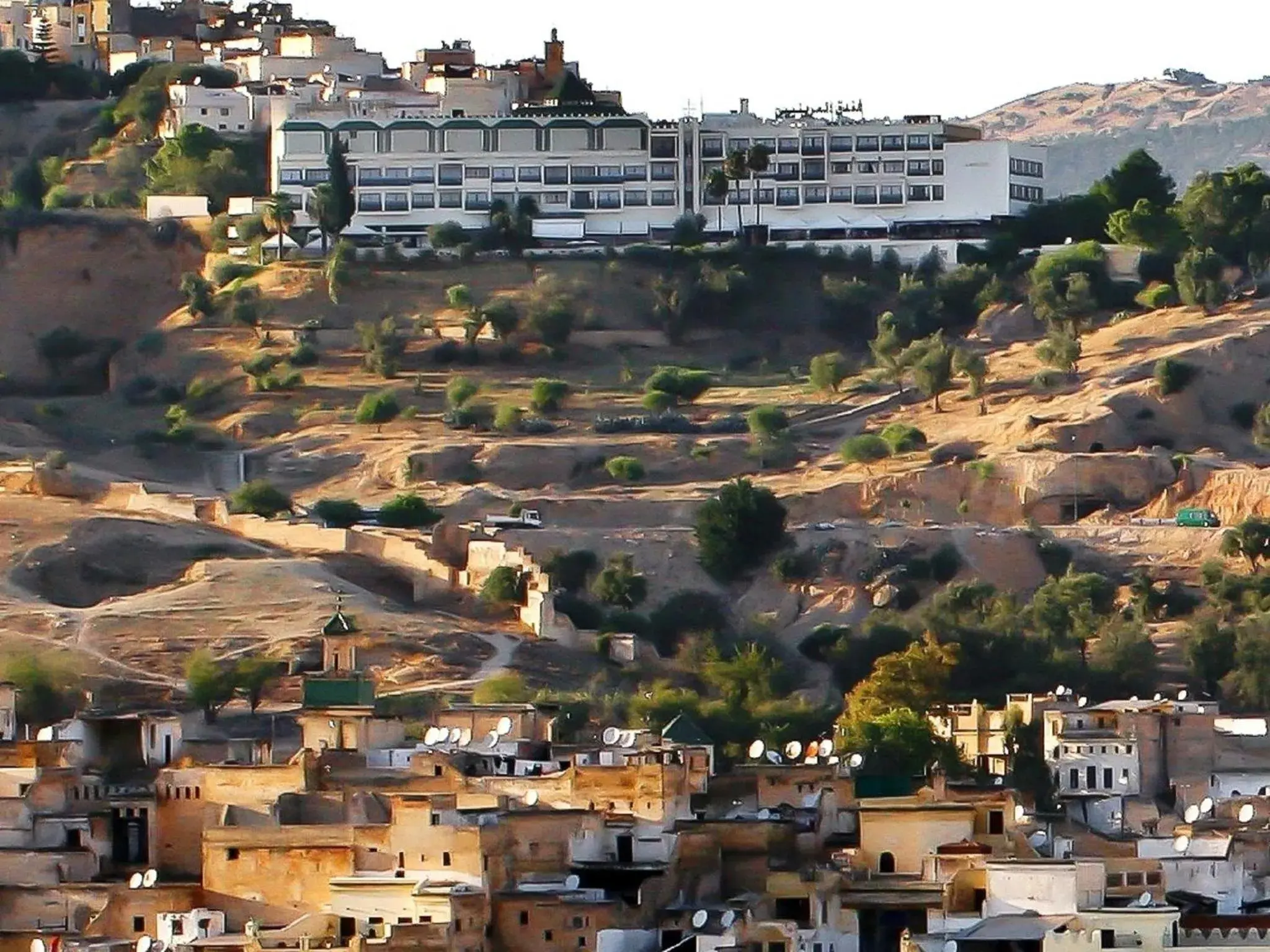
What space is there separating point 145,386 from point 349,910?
176 feet

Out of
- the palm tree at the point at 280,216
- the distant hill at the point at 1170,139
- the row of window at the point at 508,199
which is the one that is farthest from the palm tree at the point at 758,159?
the distant hill at the point at 1170,139

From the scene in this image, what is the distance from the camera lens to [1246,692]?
75562mm

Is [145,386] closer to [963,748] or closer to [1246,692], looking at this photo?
[1246,692]

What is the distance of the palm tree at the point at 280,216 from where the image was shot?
10269cm

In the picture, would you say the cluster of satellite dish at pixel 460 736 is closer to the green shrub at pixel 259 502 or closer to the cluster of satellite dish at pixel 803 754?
the cluster of satellite dish at pixel 803 754

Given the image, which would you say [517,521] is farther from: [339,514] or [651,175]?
[651,175]

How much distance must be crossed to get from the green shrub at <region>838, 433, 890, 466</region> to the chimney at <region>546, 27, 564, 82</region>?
24432mm

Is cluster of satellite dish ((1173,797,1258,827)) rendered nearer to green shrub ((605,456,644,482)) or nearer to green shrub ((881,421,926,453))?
green shrub ((605,456,644,482))

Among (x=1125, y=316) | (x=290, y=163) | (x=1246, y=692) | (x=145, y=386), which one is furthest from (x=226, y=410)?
(x=1246, y=692)

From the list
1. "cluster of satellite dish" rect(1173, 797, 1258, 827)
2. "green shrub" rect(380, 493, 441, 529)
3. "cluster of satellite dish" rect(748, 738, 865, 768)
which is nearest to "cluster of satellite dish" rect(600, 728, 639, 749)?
"cluster of satellite dish" rect(748, 738, 865, 768)

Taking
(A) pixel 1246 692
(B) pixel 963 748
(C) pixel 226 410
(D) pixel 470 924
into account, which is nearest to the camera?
(D) pixel 470 924

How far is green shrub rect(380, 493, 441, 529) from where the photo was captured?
279ft

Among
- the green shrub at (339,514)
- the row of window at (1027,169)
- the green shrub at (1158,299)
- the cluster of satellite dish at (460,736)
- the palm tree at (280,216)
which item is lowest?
the green shrub at (339,514)

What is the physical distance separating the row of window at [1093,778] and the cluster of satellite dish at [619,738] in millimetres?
5066
